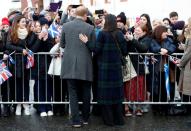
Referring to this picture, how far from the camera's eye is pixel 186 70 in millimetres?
8727

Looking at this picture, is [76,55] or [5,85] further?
[5,85]

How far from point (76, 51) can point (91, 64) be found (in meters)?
0.37

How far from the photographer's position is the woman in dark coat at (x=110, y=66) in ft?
27.5

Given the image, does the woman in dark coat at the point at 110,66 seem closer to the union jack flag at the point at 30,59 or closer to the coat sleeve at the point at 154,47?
the coat sleeve at the point at 154,47

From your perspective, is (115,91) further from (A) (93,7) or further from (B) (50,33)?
(A) (93,7)

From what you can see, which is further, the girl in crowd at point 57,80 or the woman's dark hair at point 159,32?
the woman's dark hair at point 159,32

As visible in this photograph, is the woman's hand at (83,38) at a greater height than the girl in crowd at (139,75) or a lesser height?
greater

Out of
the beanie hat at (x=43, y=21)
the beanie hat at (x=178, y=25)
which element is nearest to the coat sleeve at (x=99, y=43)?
the beanie hat at (x=43, y=21)

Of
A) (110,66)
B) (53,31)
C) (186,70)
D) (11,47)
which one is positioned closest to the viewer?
(110,66)

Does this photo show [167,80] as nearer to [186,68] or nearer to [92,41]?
[186,68]

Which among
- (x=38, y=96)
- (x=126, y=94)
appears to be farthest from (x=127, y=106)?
(x=38, y=96)

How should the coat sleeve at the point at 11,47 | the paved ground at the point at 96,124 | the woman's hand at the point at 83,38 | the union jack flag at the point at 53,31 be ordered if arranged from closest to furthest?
1. the woman's hand at the point at 83,38
2. the paved ground at the point at 96,124
3. the coat sleeve at the point at 11,47
4. the union jack flag at the point at 53,31

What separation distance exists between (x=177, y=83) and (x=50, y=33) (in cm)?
257

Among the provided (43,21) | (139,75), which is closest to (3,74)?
(43,21)
